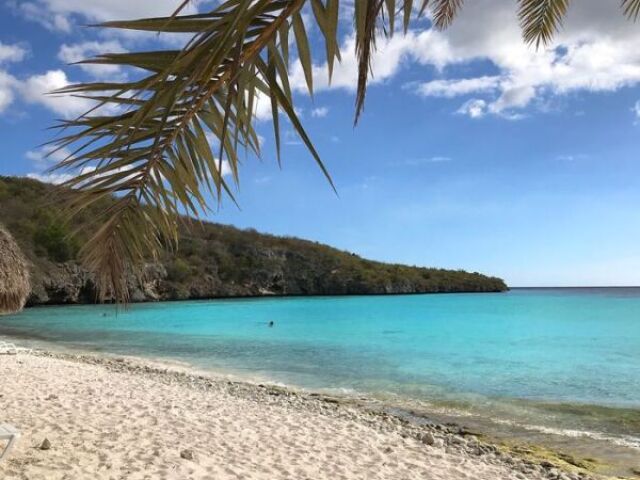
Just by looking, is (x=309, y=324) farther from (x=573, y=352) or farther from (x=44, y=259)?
(x=44, y=259)

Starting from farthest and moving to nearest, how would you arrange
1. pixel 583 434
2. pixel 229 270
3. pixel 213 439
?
pixel 229 270 < pixel 583 434 < pixel 213 439

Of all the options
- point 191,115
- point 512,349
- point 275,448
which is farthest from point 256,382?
point 512,349

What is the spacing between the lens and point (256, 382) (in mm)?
12703

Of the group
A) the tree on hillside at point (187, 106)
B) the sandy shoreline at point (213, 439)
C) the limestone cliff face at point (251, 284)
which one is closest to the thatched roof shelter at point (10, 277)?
the sandy shoreline at point (213, 439)

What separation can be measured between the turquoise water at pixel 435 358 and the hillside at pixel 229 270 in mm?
15326

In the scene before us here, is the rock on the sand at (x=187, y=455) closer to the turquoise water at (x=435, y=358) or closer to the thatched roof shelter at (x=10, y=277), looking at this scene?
the thatched roof shelter at (x=10, y=277)

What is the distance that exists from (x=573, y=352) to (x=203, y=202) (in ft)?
71.1

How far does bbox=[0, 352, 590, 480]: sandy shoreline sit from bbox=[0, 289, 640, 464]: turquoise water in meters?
2.73

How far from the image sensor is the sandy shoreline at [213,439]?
4.59m

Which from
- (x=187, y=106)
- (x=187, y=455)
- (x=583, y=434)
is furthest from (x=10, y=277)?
(x=583, y=434)

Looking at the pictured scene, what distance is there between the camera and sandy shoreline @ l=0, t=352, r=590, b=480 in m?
4.59

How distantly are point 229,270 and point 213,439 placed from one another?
6605 centimetres

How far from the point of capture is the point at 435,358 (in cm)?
1869

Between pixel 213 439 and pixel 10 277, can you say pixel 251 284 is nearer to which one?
pixel 10 277
